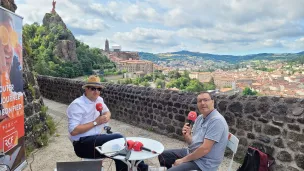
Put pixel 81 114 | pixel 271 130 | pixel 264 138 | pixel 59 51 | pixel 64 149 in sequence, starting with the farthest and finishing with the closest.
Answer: pixel 59 51 < pixel 64 149 < pixel 264 138 < pixel 271 130 < pixel 81 114

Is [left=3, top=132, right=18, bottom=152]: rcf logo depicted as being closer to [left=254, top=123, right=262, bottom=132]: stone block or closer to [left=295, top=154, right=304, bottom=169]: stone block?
[left=254, top=123, right=262, bottom=132]: stone block

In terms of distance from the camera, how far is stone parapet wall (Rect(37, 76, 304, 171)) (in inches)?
140

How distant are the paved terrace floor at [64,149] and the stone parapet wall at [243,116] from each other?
0.21 metres

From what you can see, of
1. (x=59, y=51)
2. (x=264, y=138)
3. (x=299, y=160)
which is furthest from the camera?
(x=59, y=51)

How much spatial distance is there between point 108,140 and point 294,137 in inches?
97.7

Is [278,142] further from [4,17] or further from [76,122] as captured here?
[4,17]

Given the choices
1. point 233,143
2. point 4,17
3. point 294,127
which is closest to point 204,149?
point 233,143

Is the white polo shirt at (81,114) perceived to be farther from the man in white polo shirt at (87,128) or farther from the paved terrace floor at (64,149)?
the paved terrace floor at (64,149)

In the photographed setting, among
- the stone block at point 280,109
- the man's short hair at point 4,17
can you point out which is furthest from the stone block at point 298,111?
the man's short hair at point 4,17

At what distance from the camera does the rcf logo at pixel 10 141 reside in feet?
10.2

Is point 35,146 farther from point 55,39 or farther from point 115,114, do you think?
point 55,39

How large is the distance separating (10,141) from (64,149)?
184 centimetres

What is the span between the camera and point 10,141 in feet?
10.6

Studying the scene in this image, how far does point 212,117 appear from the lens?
288 centimetres
